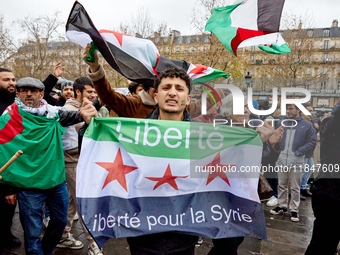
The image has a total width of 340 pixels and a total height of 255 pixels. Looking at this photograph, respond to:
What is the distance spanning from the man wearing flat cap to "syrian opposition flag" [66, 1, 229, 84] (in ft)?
2.33

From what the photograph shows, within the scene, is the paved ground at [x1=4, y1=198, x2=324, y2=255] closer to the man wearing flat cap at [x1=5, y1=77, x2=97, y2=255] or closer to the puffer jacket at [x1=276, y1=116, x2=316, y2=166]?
the man wearing flat cap at [x1=5, y1=77, x2=97, y2=255]

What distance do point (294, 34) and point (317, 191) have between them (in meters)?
18.2

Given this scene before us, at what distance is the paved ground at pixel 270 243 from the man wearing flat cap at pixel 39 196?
0.73m

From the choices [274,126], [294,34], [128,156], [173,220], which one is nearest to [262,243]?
[274,126]

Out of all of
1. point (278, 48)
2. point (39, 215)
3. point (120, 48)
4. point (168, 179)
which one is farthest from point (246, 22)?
point (39, 215)

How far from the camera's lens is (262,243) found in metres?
3.82

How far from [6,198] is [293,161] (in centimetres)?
464

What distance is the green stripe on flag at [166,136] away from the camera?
6.70 feet

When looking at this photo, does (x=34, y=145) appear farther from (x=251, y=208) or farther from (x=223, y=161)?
(x=251, y=208)

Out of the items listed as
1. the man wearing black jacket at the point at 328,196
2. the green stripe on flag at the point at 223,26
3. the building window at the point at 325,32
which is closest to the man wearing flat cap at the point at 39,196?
the green stripe on flag at the point at 223,26

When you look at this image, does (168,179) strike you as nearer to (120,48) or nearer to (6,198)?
(120,48)

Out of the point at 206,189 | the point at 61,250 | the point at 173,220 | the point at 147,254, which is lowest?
the point at 61,250

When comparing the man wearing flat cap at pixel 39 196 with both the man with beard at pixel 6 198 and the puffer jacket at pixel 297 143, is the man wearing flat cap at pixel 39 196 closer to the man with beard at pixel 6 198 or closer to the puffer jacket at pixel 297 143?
the man with beard at pixel 6 198

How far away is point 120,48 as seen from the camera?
2.68 metres
